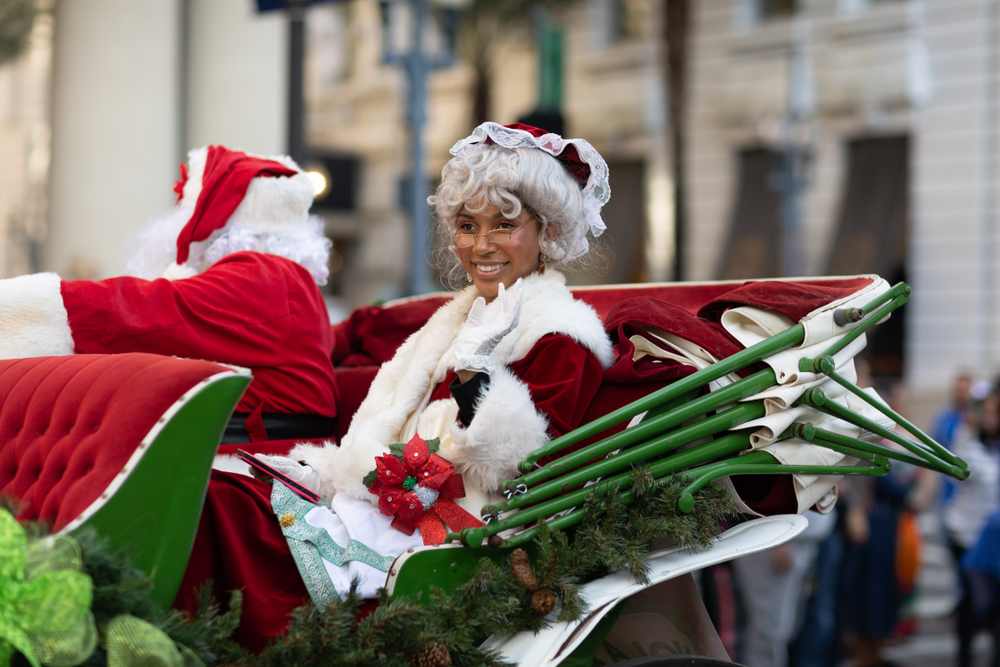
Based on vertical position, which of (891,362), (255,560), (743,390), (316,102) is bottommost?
(891,362)

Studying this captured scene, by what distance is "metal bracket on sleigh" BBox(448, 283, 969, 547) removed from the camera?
2.19m

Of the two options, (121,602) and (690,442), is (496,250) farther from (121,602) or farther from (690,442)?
(121,602)

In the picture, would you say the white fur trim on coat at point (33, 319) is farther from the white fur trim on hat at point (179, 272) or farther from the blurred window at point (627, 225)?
the blurred window at point (627, 225)

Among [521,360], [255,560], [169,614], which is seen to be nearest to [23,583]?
[169,614]

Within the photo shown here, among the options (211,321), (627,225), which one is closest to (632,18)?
(627,225)

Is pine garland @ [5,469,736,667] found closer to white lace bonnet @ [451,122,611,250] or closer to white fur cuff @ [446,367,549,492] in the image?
white fur cuff @ [446,367,549,492]

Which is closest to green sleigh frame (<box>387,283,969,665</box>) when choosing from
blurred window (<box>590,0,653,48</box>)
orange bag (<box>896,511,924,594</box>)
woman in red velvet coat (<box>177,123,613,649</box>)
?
woman in red velvet coat (<box>177,123,613,649</box>)

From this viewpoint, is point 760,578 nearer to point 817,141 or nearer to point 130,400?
point 130,400

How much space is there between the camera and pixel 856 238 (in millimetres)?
13680

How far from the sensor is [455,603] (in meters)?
2.09

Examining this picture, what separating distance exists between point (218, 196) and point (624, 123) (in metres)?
13.9

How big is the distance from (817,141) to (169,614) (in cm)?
1407

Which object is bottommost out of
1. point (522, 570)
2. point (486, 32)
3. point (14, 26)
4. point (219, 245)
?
point (522, 570)

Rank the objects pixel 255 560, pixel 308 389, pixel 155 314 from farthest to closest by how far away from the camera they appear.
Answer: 1. pixel 308 389
2. pixel 155 314
3. pixel 255 560
